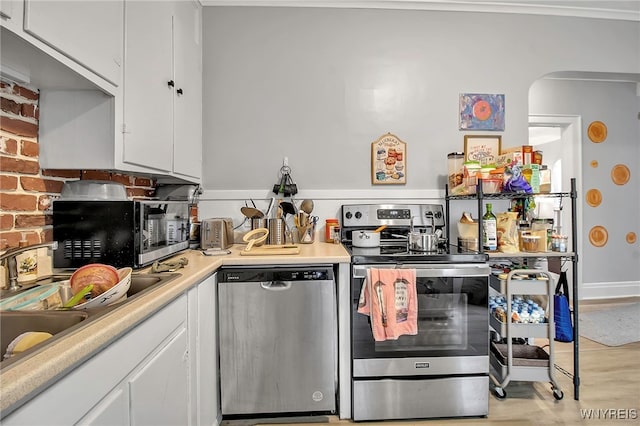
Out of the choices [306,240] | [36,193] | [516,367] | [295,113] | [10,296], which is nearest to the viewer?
[10,296]

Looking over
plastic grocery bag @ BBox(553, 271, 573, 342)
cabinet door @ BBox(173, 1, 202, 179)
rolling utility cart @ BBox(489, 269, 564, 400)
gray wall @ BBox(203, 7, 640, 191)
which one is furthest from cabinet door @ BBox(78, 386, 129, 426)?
plastic grocery bag @ BBox(553, 271, 573, 342)

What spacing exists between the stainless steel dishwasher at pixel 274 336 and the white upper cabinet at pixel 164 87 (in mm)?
725

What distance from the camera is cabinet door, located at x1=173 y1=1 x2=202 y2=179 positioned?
5.98 ft

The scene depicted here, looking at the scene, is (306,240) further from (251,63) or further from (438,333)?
(251,63)

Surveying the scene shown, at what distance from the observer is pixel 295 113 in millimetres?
2357

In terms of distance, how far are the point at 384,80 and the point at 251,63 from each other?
1001 mm

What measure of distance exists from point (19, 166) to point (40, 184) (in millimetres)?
109

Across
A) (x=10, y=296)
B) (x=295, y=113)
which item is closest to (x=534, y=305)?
(x=295, y=113)

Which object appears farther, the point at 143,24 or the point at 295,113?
the point at 295,113

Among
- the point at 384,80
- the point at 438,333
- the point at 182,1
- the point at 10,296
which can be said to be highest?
the point at 182,1

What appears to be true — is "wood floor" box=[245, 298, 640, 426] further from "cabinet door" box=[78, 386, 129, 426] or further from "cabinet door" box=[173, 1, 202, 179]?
"cabinet door" box=[173, 1, 202, 179]

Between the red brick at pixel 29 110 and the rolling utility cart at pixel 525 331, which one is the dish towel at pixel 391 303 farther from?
the red brick at pixel 29 110

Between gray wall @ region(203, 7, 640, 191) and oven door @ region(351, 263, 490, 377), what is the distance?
91 cm

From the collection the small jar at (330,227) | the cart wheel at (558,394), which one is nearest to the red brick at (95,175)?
the small jar at (330,227)
